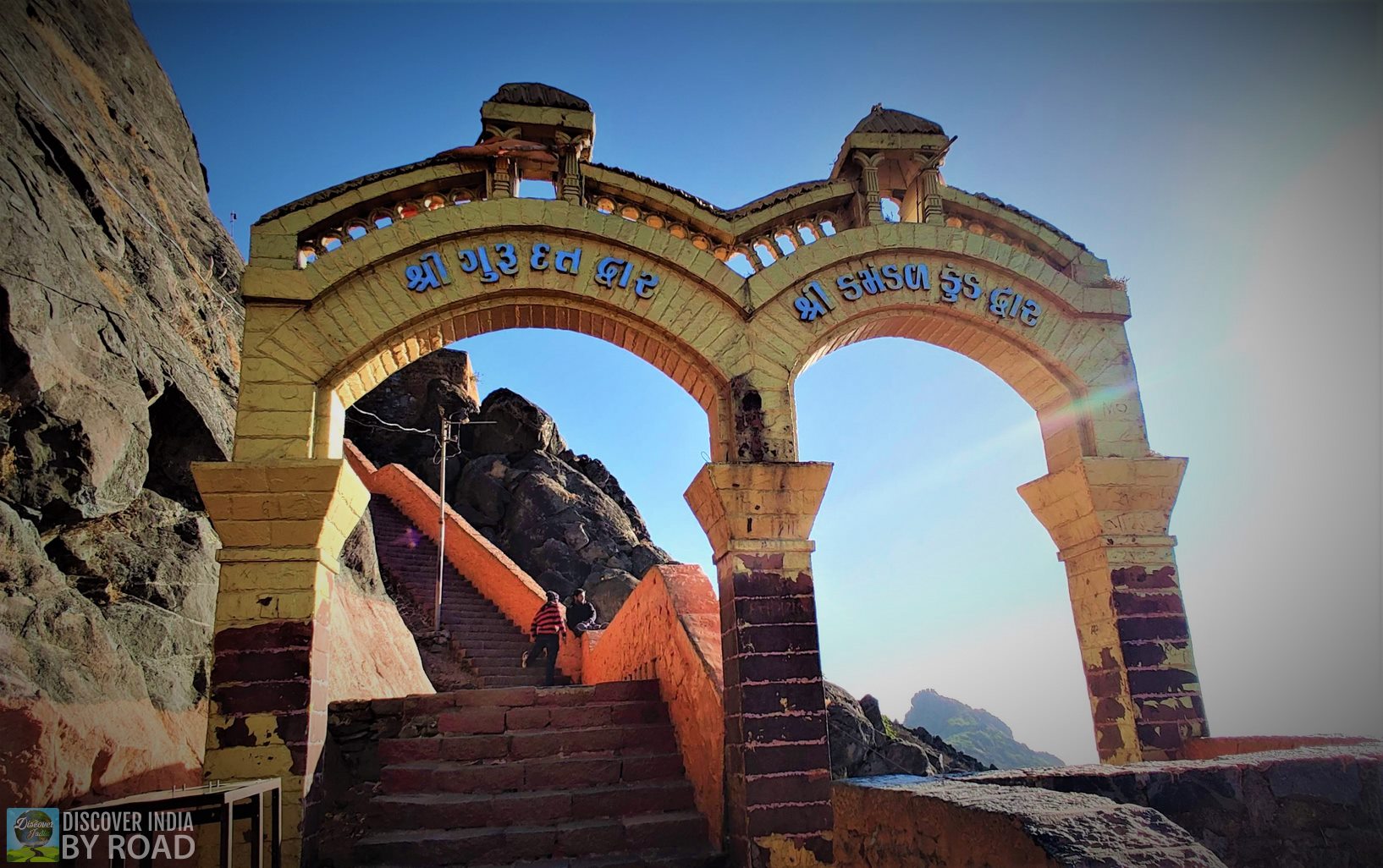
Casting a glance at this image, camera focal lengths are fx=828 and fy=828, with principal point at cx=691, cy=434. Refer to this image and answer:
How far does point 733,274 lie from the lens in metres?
7.19

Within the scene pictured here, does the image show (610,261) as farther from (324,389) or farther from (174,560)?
(174,560)

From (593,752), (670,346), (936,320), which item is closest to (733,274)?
(670,346)

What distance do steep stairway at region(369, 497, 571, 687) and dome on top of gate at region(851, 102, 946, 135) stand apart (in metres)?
9.40

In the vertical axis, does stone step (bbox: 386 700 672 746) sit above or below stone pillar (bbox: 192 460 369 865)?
below

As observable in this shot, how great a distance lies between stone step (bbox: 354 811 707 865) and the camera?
5.77 m

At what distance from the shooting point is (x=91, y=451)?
658cm

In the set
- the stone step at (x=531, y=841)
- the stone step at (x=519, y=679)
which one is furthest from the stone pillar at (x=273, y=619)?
the stone step at (x=519, y=679)

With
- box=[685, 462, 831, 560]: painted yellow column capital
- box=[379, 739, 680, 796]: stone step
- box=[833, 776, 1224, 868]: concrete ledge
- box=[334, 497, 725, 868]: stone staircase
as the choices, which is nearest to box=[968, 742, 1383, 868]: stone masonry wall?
box=[833, 776, 1224, 868]: concrete ledge

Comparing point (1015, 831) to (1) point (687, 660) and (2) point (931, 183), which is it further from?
(2) point (931, 183)

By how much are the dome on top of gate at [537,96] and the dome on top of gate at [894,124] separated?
2629 millimetres

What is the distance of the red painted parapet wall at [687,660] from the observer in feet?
20.8

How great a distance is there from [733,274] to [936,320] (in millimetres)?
1983

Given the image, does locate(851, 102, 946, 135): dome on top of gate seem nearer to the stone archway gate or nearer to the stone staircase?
the stone archway gate

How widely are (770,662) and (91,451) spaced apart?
559 centimetres
